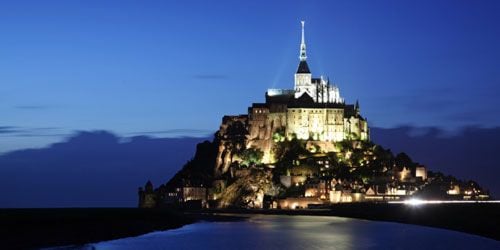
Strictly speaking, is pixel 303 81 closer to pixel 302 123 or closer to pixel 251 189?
pixel 302 123

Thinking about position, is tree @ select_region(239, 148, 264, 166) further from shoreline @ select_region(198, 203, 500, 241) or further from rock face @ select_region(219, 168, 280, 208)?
shoreline @ select_region(198, 203, 500, 241)

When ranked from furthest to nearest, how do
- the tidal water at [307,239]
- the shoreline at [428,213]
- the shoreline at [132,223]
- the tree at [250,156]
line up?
1. the tree at [250,156]
2. the shoreline at [428,213]
3. the tidal water at [307,239]
4. the shoreline at [132,223]

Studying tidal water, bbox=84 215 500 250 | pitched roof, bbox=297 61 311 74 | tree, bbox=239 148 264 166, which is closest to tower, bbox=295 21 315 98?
pitched roof, bbox=297 61 311 74

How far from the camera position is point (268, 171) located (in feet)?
424

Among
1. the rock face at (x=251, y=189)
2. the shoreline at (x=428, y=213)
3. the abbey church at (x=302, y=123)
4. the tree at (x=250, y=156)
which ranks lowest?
the shoreline at (x=428, y=213)

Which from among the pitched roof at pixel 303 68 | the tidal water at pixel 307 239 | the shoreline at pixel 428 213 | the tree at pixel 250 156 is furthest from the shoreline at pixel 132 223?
the pitched roof at pixel 303 68

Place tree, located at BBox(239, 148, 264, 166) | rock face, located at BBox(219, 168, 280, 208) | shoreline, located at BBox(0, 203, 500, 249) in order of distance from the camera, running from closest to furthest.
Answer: shoreline, located at BBox(0, 203, 500, 249)
rock face, located at BBox(219, 168, 280, 208)
tree, located at BBox(239, 148, 264, 166)

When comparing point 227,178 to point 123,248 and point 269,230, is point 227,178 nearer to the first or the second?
point 269,230

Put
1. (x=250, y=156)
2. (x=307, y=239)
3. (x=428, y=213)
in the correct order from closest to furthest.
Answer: (x=307, y=239), (x=428, y=213), (x=250, y=156)

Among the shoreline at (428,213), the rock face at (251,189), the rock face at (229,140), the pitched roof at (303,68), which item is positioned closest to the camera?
the shoreline at (428,213)

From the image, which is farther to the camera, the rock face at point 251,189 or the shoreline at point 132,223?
the rock face at point 251,189

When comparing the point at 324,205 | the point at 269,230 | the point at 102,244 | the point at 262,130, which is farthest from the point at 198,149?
the point at 102,244

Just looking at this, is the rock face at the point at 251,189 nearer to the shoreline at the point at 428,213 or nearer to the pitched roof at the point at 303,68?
the shoreline at the point at 428,213

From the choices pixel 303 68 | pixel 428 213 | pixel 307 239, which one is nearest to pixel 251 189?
pixel 303 68
